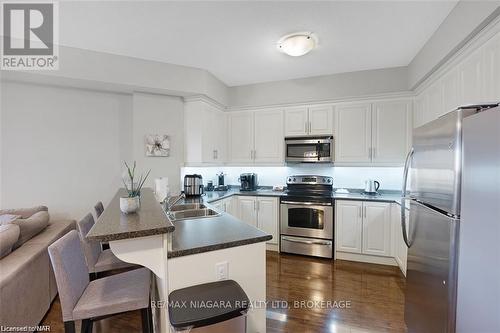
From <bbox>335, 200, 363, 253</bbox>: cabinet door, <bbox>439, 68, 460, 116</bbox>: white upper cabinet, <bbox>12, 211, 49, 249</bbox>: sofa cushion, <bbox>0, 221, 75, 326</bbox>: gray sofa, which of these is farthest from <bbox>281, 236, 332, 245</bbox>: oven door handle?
<bbox>12, 211, 49, 249</bbox>: sofa cushion

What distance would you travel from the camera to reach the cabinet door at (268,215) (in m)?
3.60

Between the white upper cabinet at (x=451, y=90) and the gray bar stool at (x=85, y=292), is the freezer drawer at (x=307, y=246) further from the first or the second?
the gray bar stool at (x=85, y=292)

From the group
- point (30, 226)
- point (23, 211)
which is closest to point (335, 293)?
point (30, 226)

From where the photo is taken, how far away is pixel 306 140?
3652mm

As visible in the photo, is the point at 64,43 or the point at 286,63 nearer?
the point at 64,43

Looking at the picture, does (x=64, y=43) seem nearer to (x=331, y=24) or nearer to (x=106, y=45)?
(x=106, y=45)

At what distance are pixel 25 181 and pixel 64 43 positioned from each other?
72.2 inches

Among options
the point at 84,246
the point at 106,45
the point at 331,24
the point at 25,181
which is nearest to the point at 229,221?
the point at 84,246

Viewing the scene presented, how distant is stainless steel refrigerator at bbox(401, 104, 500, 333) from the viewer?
951 mm

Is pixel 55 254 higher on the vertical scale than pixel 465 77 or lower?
lower

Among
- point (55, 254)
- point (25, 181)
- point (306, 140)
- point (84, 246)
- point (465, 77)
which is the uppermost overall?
point (465, 77)

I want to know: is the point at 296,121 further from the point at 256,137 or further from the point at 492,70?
the point at 492,70

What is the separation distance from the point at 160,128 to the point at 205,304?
108 inches

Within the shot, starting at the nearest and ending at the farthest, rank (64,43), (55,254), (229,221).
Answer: (55,254) < (229,221) < (64,43)
